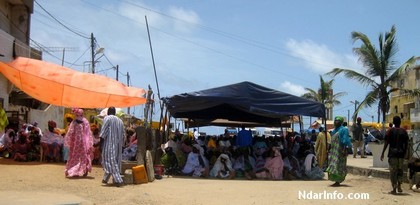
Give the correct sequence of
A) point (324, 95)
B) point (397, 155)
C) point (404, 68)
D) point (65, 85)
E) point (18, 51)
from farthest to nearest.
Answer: point (324, 95)
point (404, 68)
point (18, 51)
point (65, 85)
point (397, 155)

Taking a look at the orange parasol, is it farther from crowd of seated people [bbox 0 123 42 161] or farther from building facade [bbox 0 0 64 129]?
building facade [bbox 0 0 64 129]

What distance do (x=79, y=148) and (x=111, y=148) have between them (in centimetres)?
140

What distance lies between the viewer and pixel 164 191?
30.9ft

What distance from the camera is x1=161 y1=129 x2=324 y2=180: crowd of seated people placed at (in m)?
13.0

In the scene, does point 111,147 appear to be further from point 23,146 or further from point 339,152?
point 339,152

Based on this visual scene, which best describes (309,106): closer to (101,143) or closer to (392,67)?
(101,143)

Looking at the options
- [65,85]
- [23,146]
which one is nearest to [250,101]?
[65,85]

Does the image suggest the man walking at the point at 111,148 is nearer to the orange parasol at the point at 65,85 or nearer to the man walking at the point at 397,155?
the orange parasol at the point at 65,85

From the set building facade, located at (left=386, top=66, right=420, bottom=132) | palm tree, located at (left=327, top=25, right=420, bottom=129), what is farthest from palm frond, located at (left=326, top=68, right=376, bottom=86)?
building facade, located at (left=386, top=66, right=420, bottom=132)

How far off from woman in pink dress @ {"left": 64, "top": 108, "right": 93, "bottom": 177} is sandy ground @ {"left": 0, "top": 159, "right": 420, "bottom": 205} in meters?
0.26

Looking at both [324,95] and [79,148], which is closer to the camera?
[79,148]

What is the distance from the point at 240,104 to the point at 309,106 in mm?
2054

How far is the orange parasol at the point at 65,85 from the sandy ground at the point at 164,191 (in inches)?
105

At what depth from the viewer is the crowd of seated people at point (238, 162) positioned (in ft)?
42.7
